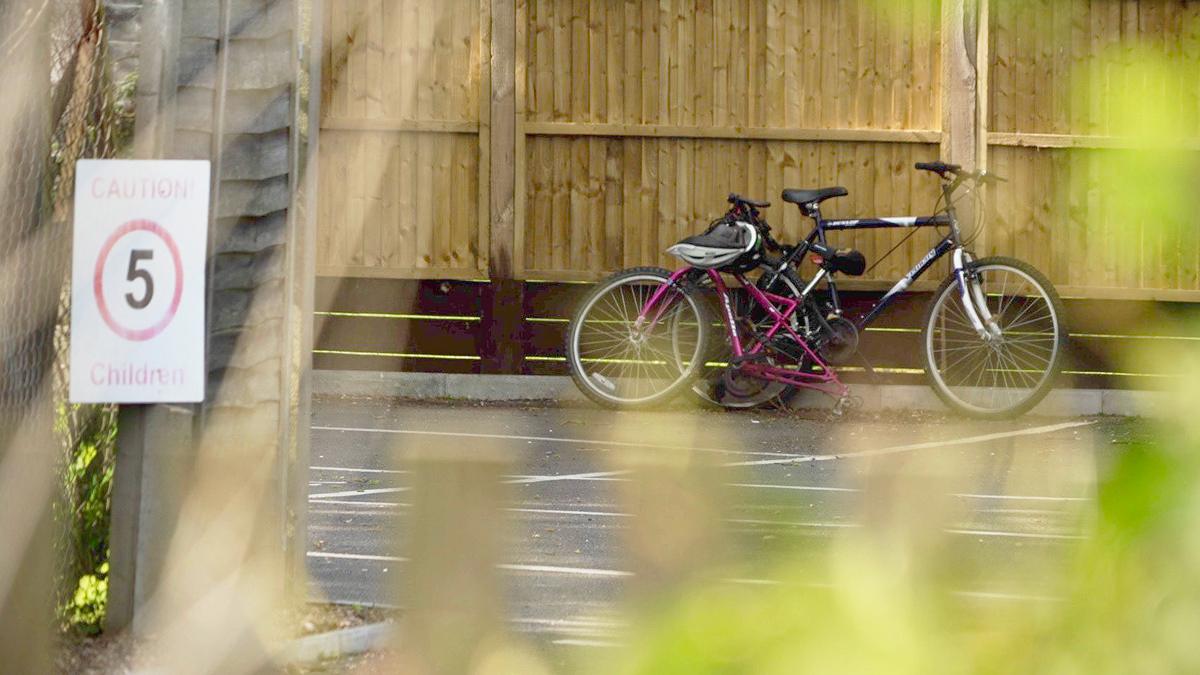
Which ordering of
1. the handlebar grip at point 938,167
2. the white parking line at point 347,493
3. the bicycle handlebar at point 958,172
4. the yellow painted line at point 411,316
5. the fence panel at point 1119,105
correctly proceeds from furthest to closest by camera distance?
1. the yellow painted line at point 411,316
2. the handlebar grip at point 938,167
3. the bicycle handlebar at point 958,172
4. the white parking line at point 347,493
5. the fence panel at point 1119,105

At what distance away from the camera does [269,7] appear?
3.62 meters

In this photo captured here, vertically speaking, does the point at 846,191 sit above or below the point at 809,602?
above

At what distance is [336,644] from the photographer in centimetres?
371

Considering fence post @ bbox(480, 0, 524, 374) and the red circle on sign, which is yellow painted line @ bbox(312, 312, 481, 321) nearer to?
fence post @ bbox(480, 0, 524, 374)

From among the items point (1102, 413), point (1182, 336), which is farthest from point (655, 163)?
point (1182, 336)

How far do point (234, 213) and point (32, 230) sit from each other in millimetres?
399

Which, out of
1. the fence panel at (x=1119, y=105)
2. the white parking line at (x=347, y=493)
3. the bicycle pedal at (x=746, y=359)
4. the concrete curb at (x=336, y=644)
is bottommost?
the concrete curb at (x=336, y=644)

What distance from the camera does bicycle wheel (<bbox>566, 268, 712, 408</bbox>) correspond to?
345 inches

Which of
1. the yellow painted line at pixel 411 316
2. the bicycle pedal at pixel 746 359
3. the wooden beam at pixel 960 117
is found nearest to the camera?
the bicycle pedal at pixel 746 359

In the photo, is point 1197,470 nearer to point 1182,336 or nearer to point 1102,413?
point 1182,336

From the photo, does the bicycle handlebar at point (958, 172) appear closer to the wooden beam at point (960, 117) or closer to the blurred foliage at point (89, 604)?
the wooden beam at point (960, 117)

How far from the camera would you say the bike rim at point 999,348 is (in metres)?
8.65


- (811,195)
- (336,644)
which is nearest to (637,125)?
(811,195)

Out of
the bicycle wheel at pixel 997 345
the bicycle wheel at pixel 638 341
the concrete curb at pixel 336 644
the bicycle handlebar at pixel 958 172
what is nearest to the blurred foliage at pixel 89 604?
the concrete curb at pixel 336 644
